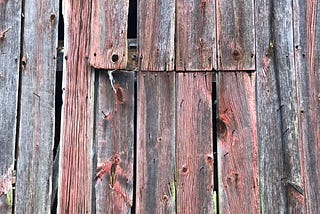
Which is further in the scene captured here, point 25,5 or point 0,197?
point 25,5

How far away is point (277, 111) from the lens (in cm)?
242

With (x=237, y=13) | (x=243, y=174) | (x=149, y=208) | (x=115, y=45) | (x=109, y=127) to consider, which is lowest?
(x=149, y=208)

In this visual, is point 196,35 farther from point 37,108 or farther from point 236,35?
point 37,108

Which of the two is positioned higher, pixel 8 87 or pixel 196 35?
pixel 196 35

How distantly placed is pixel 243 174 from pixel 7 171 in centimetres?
119

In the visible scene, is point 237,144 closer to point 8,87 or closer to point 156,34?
point 156,34

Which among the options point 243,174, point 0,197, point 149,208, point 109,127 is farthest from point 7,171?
point 243,174

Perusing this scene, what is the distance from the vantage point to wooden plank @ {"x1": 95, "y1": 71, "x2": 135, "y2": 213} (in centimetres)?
235

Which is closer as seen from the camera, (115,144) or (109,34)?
(115,144)

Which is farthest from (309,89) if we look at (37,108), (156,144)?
(37,108)

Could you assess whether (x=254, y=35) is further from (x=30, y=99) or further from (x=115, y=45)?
(x=30, y=99)

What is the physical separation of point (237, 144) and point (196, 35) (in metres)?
0.61

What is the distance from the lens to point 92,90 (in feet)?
8.00

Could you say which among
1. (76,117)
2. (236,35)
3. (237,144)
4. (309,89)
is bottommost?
(237,144)
